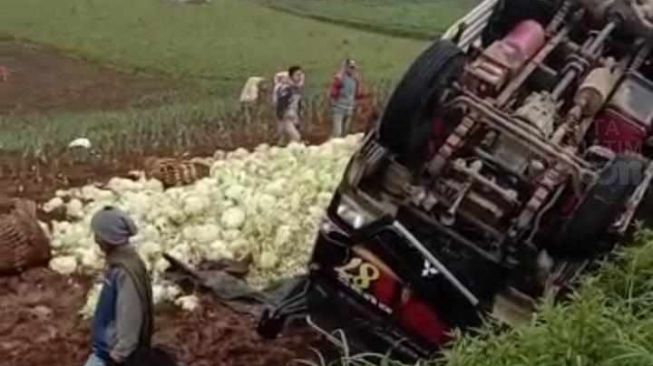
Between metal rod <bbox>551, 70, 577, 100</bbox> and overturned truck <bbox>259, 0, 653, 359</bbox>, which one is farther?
metal rod <bbox>551, 70, 577, 100</bbox>

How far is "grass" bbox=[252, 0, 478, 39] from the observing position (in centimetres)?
3062

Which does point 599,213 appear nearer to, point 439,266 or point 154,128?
point 439,266

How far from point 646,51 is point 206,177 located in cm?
525

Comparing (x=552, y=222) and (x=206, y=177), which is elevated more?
(x=552, y=222)

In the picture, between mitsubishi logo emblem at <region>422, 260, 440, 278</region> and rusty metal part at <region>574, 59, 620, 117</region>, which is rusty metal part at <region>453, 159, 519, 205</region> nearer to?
mitsubishi logo emblem at <region>422, 260, 440, 278</region>

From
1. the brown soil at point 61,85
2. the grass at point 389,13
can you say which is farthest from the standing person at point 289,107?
the grass at point 389,13

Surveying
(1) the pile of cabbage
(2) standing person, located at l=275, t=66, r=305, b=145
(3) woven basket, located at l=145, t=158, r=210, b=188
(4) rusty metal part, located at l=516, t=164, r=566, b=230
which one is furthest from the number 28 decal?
(2) standing person, located at l=275, t=66, r=305, b=145

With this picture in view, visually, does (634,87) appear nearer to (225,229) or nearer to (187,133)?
(225,229)

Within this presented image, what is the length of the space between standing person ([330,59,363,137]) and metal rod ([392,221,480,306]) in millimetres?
9020

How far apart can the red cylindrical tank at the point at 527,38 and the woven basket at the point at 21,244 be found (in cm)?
420

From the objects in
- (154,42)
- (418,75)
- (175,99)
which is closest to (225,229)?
(418,75)

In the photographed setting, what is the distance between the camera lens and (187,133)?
1820 cm

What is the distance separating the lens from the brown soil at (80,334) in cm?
1059

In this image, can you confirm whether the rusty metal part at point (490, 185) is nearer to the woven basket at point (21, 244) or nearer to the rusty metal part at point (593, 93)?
the rusty metal part at point (593, 93)
